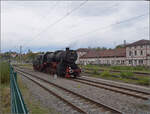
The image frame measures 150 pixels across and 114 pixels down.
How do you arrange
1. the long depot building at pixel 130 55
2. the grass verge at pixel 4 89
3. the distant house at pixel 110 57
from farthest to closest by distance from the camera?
1. the distant house at pixel 110 57
2. the long depot building at pixel 130 55
3. the grass verge at pixel 4 89

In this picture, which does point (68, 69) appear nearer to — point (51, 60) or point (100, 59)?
point (51, 60)

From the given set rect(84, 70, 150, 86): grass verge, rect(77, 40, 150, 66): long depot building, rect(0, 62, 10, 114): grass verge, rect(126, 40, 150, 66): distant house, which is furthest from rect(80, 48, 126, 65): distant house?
rect(0, 62, 10, 114): grass verge

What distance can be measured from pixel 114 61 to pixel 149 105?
56.8 m

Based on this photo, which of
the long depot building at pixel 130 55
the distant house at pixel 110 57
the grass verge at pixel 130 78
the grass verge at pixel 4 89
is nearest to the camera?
the grass verge at pixel 4 89

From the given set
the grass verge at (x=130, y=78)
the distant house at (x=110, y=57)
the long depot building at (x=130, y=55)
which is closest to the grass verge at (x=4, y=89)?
the grass verge at (x=130, y=78)

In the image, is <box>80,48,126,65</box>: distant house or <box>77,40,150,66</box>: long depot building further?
<box>80,48,126,65</box>: distant house

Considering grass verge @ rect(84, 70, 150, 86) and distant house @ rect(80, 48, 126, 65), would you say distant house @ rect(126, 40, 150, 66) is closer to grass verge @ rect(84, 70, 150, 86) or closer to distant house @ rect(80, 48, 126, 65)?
distant house @ rect(80, 48, 126, 65)

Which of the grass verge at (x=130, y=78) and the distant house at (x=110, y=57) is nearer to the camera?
the grass verge at (x=130, y=78)

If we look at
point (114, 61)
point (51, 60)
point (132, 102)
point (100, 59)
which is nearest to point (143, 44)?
point (114, 61)

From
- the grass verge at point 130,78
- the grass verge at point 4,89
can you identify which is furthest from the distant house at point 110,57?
the grass verge at point 4,89

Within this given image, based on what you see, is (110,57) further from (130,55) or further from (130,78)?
(130,78)

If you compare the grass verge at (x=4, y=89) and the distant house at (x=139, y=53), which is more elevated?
the distant house at (x=139, y=53)

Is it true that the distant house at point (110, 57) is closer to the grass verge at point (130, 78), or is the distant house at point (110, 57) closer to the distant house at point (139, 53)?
the distant house at point (139, 53)

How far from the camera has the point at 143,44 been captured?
54500mm
